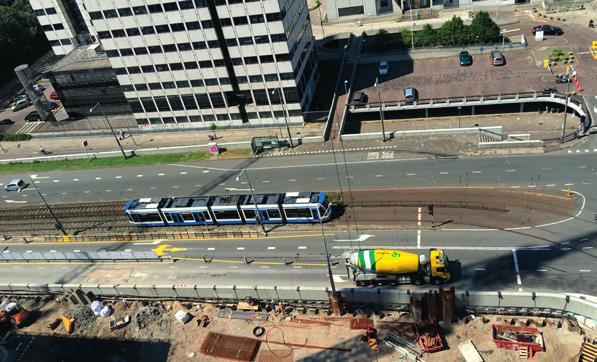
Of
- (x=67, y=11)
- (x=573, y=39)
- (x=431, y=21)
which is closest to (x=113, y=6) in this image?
(x=67, y=11)

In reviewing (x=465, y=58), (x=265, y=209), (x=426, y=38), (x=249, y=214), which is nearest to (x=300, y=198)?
(x=265, y=209)

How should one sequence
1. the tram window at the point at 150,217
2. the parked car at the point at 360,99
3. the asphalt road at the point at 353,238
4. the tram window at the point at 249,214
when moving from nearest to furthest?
the asphalt road at the point at 353,238, the tram window at the point at 249,214, the tram window at the point at 150,217, the parked car at the point at 360,99

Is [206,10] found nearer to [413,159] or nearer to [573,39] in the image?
[413,159]

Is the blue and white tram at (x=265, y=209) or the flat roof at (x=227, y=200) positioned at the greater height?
the flat roof at (x=227, y=200)

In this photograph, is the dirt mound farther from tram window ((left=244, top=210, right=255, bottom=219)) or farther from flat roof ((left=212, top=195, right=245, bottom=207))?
tram window ((left=244, top=210, right=255, bottom=219))

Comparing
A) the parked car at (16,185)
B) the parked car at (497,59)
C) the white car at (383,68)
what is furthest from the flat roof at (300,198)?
the parked car at (16,185)

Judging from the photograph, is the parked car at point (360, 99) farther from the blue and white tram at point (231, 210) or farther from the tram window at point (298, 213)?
the tram window at point (298, 213)
